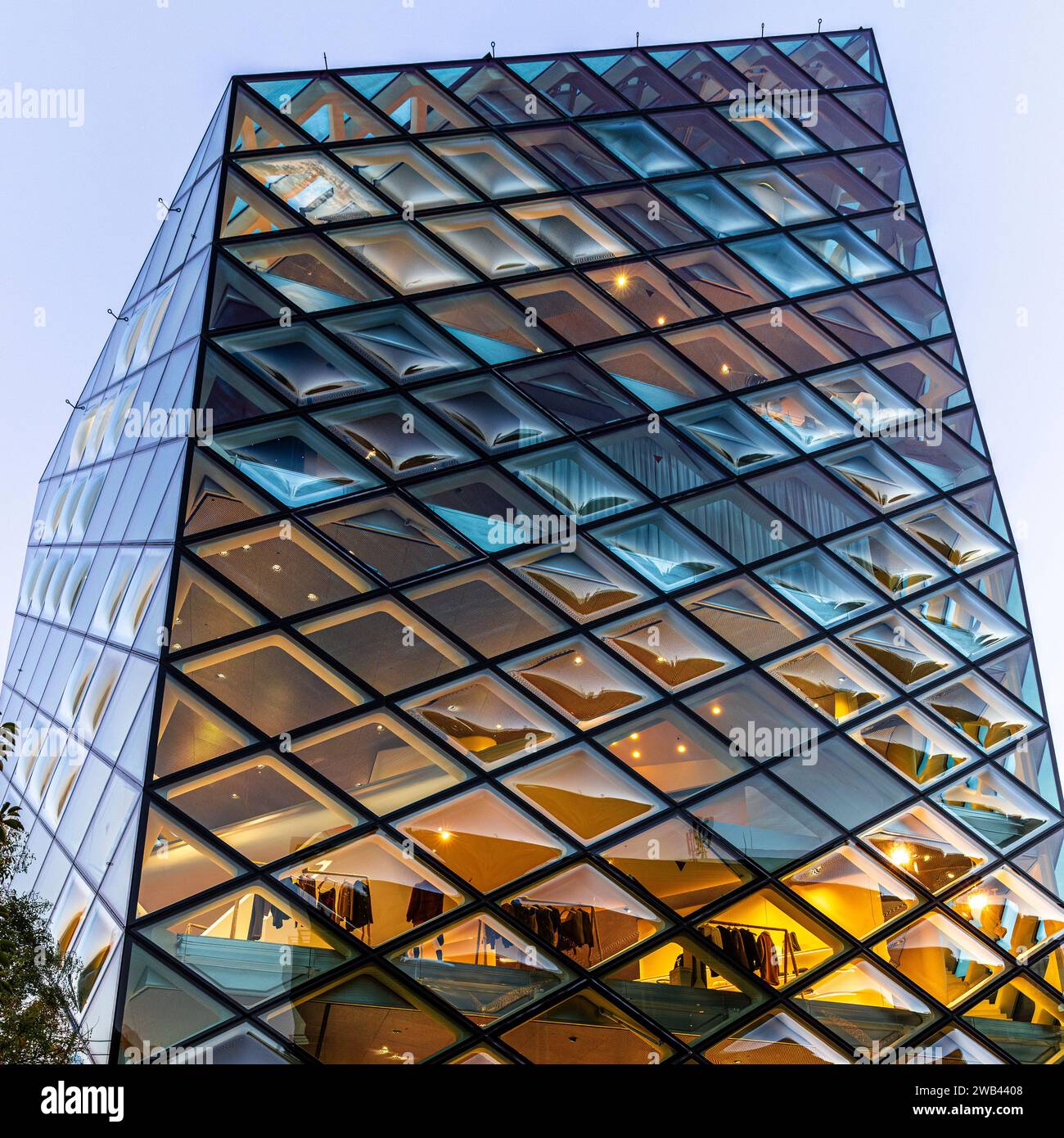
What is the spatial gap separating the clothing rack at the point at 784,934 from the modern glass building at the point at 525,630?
8 cm

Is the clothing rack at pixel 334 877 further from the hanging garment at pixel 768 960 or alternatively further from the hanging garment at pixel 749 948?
the hanging garment at pixel 768 960

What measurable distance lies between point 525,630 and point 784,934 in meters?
5.35

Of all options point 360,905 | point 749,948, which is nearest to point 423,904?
point 360,905

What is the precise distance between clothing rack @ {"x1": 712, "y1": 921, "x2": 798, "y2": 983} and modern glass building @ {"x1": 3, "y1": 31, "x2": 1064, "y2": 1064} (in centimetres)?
8

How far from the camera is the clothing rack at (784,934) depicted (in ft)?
43.5

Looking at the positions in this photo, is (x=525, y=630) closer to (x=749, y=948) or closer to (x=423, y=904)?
(x=423, y=904)

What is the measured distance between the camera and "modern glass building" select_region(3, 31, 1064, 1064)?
12.0 metres

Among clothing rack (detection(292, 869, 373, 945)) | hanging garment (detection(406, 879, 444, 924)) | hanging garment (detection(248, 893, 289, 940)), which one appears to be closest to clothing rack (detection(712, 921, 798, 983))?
hanging garment (detection(406, 879, 444, 924))

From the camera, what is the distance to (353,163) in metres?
18.4

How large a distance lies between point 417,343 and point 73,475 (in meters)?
8.87

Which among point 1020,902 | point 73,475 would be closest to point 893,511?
point 1020,902

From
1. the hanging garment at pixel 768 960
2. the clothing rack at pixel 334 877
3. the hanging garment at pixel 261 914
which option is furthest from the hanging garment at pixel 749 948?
the hanging garment at pixel 261 914

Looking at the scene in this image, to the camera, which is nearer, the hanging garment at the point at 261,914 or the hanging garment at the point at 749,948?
the hanging garment at the point at 261,914

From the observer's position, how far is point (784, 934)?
13492mm
